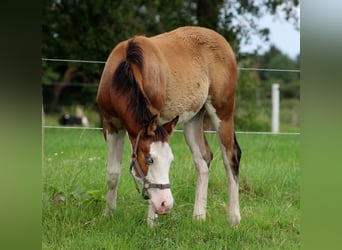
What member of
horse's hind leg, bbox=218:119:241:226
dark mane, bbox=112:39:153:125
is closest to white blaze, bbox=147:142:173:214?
dark mane, bbox=112:39:153:125

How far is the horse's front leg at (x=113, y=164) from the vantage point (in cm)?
234

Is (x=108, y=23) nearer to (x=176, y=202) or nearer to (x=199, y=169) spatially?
(x=199, y=169)

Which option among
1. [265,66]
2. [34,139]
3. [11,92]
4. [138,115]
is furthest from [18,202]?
[265,66]

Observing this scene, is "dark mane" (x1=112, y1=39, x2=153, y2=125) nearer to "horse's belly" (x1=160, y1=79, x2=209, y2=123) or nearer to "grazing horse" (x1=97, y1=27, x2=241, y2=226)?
"grazing horse" (x1=97, y1=27, x2=241, y2=226)

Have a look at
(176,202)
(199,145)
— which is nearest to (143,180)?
(176,202)

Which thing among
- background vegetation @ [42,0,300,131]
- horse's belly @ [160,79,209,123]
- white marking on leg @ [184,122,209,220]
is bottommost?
white marking on leg @ [184,122,209,220]

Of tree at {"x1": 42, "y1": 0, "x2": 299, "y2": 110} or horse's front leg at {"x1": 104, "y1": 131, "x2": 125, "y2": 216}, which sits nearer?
horse's front leg at {"x1": 104, "y1": 131, "x2": 125, "y2": 216}

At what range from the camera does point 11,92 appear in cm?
124

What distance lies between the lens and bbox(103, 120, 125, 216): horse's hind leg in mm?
2338

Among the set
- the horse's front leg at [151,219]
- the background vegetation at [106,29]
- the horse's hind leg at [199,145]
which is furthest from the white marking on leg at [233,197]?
the background vegetation at [106,29]

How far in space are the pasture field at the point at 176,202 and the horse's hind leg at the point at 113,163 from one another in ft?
0.15

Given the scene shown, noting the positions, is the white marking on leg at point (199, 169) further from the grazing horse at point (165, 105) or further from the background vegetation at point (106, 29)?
the background vegetation at point (106, 29)

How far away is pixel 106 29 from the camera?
8.64ft

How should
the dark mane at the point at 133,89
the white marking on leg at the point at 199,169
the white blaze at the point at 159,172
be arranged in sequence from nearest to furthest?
the white blaze at the point at 159,172, the dark mane at the point at 133,89, the white marking on leg at the point at 199,169
